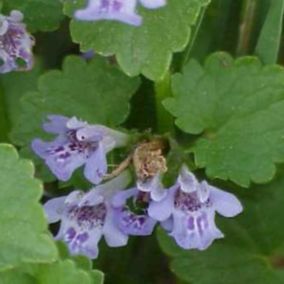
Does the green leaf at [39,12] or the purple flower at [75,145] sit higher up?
the green leaf at [39,12]

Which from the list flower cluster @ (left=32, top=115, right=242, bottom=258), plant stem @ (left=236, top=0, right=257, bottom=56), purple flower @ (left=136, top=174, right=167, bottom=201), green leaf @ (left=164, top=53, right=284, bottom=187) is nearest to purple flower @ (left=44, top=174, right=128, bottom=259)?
flower cluster @ (left=32, top=115, right=242, bottom=258)

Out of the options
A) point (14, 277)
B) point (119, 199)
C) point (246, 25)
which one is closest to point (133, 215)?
point (119, 199)

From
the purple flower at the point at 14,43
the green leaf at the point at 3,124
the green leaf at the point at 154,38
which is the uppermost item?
the green leaf at the point at 154,38

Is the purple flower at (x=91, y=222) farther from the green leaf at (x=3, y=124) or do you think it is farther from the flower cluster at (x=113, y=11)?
the green leaf at (x=3, y=124)

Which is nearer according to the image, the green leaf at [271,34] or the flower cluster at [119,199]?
the flower cluster at [119,199]

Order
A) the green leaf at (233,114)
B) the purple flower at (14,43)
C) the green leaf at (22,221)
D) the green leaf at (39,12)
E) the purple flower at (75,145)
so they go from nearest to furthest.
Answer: the green leaf at (22,221) < the purple flower at (75,145) < the green leaf at (233,114) < the purple flower at (14,43) < the green leaf at (39,12)

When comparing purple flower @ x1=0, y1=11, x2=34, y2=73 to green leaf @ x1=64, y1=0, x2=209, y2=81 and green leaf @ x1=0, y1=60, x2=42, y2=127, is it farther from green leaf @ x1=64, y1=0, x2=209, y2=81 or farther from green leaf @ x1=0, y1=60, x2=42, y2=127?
green leaf @ x1=64, y1=0, x2=209, y2=81

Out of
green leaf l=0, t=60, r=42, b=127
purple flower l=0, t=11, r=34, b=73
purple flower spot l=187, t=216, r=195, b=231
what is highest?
purple flower l=0, t=11, r=34, b=73

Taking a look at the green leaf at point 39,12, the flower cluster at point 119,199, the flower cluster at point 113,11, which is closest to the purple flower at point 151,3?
the flower cluster at point 113,11
